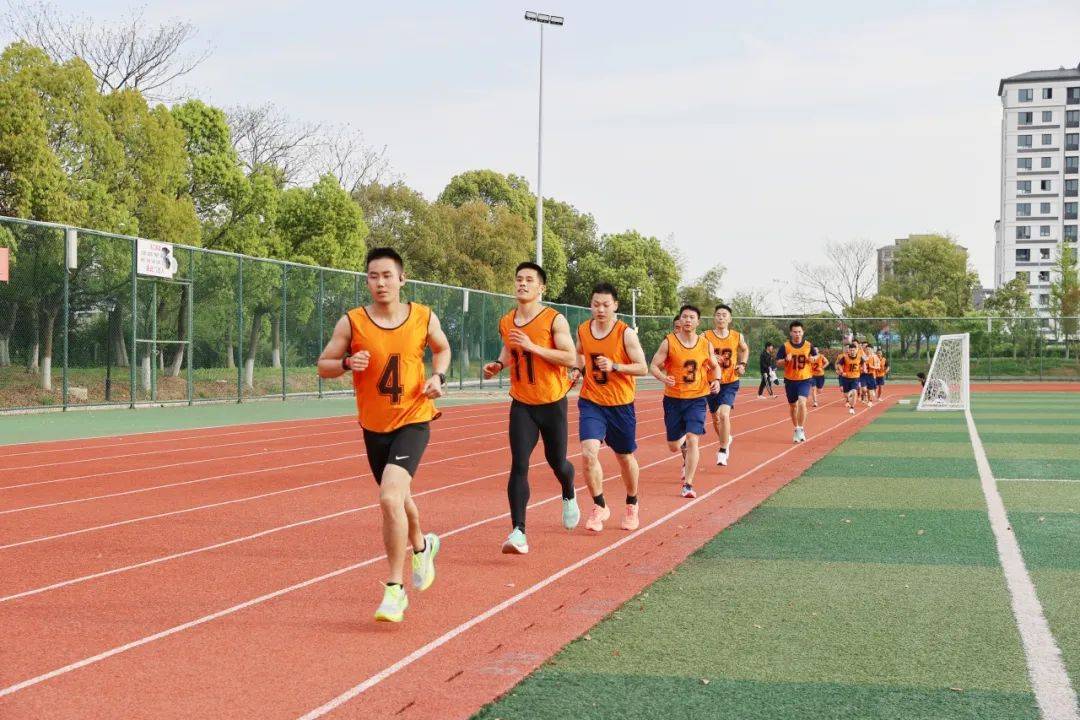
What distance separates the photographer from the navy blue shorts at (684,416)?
37.8 ft

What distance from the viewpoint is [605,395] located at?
9023mm

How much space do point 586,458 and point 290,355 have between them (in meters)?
21.5

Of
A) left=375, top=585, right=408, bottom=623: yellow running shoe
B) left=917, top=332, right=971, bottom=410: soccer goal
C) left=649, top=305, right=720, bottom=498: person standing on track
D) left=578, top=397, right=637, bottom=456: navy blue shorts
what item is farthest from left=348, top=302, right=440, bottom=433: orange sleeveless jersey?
left=917, top=332, right=971, bottom=410: soccer goal

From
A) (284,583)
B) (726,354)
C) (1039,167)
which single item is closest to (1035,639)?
(284,583)

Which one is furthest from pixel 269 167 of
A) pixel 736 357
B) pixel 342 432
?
pixel 736 357

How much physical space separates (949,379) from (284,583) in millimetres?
29001

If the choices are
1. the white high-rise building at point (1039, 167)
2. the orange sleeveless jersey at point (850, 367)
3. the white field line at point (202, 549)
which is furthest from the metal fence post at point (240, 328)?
the white high-rise building at point (1039, 167)

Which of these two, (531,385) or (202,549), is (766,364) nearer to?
(531,385)

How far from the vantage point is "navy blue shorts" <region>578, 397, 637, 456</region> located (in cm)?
898

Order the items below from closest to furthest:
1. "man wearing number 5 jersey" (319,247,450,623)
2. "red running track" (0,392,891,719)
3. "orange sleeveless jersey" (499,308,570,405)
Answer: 1. "red running track" (0,392,891,719)
2. "man wearing number 5 jersey" (319,247,450,623)
3. "orange sleeveless jersey" (499,308,570,405)

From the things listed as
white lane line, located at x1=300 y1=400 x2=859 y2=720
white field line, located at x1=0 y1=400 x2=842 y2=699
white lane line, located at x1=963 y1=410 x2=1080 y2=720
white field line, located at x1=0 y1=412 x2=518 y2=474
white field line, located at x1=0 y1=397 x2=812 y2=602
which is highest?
white lane line, located at x1=963 y1=410 x2=1080 y2=720

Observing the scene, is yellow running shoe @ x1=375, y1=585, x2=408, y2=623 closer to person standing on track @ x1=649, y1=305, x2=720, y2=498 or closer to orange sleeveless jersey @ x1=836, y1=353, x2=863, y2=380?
person standing on track @ x1=649, y1=305, x2=720, y2=498

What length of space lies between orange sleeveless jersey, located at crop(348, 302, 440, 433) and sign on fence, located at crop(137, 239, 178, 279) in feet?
63.7

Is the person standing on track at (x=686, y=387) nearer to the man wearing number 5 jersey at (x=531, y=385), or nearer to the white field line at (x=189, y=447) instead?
the man wearing number 5 jersey at (x=531, y=385)
